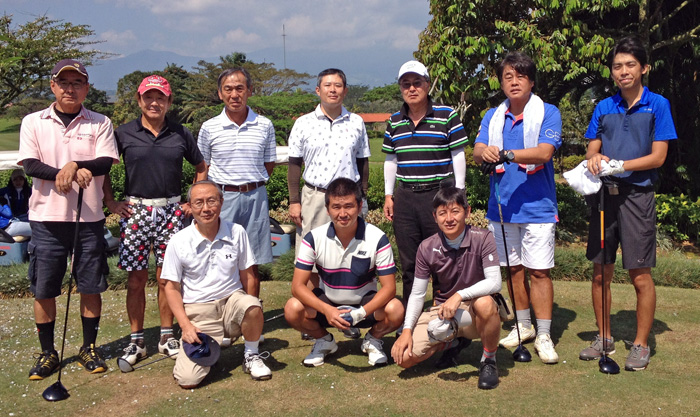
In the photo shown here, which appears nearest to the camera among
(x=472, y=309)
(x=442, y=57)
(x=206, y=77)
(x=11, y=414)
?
(x=11, y=414)

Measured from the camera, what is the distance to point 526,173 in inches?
171

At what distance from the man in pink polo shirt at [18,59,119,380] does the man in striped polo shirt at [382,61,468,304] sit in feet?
6.87

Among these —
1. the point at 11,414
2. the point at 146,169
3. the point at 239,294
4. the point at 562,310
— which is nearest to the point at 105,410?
the point at 11,414

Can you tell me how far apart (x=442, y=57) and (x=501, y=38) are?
1042mm

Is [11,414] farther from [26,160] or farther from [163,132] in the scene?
[163,132]

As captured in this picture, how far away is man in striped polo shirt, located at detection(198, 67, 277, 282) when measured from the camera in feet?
15.7

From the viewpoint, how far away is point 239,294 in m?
4.25

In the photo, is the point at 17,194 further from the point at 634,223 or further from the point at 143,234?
the point at 634,223

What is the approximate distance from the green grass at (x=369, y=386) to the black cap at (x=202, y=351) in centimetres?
18

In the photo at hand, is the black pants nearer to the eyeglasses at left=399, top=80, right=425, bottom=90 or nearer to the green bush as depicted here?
the eyeglasses at left=399, top=80, right=425, bottom=90

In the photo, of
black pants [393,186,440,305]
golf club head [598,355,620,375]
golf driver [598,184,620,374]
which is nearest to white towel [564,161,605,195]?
golf driver [598,184,620,374]

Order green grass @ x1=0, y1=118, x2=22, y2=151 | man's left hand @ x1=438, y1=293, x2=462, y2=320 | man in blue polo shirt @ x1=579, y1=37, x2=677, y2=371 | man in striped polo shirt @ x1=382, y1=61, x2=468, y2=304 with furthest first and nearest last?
1. green grass @ x1=0, y1=118, x2=22, y2=151
2. man in striped polo shirt @ x1=382, y1=61, x2=468, y2=304
3. man in blue polo shirt @ x1=579, y1=37, x2=677, y2=371
4. man's left hand @ x1=438, y1=293, x2=462, y2=320

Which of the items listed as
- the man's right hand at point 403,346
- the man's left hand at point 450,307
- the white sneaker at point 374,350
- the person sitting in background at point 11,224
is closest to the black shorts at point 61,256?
the white sneaker at point 374,350

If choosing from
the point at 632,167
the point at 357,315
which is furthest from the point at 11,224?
the point at 632,167
